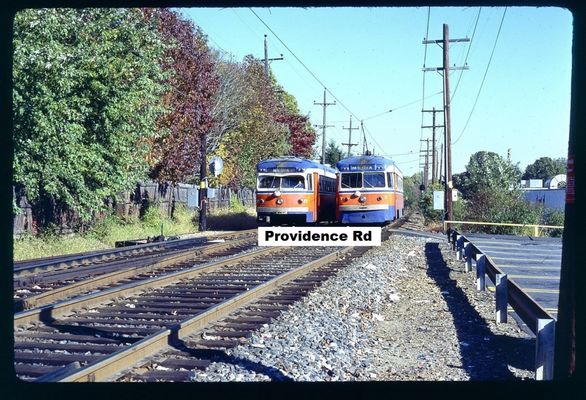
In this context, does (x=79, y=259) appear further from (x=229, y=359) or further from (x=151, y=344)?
(x=229, y=359)

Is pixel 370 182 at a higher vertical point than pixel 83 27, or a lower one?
lower

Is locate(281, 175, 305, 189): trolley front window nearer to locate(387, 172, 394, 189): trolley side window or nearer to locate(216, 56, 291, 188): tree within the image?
locate(216, 56, 291, 188): tree

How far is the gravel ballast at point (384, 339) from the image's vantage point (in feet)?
17.1

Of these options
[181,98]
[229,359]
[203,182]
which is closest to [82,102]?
[203,182]

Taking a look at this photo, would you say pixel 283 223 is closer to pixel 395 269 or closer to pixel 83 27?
pixel 395 269

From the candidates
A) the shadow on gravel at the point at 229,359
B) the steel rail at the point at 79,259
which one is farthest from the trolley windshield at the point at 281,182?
the shadow on gravel at the point at 229,359

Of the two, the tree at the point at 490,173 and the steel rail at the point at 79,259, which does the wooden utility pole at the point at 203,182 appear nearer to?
the steel rail at the point at 79,259

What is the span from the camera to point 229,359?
5.38 meters

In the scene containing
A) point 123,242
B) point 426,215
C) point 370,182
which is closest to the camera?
point 123,242

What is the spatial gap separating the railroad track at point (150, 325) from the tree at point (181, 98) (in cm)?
496

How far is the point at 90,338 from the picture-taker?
6.00 metres
